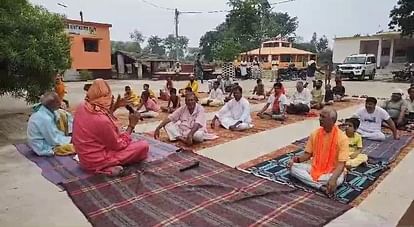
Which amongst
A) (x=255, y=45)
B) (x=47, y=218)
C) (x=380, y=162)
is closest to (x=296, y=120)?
(x=380, y=162)

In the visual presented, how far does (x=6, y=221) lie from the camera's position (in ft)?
10.2

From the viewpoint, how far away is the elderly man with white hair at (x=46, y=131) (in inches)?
192

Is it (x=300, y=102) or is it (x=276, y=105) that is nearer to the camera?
(x=276, y=105)

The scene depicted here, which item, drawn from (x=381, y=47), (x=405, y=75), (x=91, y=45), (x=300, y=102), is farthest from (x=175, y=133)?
(x=381, y=47)

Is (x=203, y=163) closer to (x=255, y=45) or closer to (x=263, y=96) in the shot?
(x=263, y=96)

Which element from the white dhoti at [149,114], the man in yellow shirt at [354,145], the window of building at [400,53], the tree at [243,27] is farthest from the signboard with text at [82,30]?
the window of building at [400,53]

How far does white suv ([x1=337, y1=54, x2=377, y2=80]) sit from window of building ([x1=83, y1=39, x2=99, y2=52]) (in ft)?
53.5

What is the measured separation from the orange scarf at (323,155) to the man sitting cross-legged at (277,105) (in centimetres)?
427

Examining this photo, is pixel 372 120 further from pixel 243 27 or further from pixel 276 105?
pixel 243 27

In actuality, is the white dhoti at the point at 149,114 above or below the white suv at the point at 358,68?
below

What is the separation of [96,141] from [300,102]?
600 centimetres

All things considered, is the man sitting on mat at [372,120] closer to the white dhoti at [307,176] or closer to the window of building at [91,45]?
the white dhoti at [307,176]

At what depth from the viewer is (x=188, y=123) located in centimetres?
583

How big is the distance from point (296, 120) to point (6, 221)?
632 centimetres
